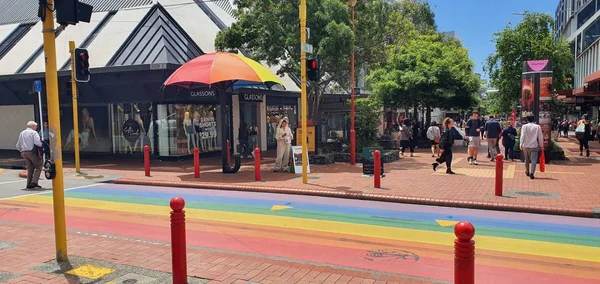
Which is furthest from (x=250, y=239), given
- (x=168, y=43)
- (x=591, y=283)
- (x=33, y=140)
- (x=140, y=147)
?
(x=140, y=147)

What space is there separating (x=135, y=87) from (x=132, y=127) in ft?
6.76

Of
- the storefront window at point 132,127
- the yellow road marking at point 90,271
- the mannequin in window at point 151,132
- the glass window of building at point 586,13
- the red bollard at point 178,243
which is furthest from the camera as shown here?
the glass window of building at point 586,13

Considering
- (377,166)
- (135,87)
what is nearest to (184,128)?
(135,87)

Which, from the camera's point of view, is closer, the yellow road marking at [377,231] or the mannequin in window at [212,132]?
the yellow road marking at [377,231]

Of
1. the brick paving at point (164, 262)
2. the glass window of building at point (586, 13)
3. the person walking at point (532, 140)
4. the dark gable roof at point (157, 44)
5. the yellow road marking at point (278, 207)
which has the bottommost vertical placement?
the yellow road marking at point (278, 207)

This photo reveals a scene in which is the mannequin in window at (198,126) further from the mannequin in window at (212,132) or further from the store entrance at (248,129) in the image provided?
the store entrance at (248,129)

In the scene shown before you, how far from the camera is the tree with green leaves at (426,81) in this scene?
82.6 feet

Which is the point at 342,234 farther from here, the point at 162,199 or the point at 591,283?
the point at 162,199

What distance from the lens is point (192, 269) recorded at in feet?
18.2

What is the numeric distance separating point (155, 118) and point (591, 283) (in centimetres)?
1716

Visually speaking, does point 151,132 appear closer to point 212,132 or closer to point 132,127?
point 132,127

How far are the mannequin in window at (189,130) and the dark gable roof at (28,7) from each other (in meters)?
5.80

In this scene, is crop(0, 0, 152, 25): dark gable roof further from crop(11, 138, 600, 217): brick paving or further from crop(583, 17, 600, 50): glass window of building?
crop(583, 17, 600, 50): glass window of building

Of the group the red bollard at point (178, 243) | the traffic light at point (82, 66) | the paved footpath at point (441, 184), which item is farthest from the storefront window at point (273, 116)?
the red bollard at point (178, 243)
